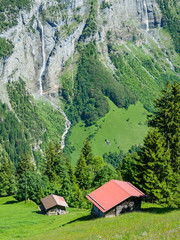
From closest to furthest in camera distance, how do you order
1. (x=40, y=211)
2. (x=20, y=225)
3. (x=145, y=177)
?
(x=145, y=177) < (x=20, y=225) < (x=40, y=211)

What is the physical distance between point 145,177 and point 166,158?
430cm

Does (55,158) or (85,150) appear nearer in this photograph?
(55,158)

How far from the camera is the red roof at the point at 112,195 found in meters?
42.4


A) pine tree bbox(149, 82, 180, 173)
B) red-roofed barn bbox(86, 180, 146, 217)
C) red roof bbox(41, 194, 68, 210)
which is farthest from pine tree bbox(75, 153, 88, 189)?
pine tree bbox(149, 82, 180, 173)

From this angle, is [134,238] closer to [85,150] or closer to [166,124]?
[166,124]

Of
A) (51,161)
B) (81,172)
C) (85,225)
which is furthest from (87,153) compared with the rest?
(85,225)

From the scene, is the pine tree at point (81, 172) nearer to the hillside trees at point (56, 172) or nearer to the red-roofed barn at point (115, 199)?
the hillside trees at point (56, 172)

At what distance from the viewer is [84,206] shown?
269 feet

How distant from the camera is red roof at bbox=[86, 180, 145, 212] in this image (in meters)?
42.4

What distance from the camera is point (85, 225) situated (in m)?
37.4

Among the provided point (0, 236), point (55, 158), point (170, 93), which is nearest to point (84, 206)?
point (55, 158)

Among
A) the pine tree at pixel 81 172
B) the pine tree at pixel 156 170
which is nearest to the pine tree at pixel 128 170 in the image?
the pine tree at pixel 81 172

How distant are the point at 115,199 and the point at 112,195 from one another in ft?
3.29

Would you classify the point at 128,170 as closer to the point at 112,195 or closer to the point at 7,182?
the point at 112,195
